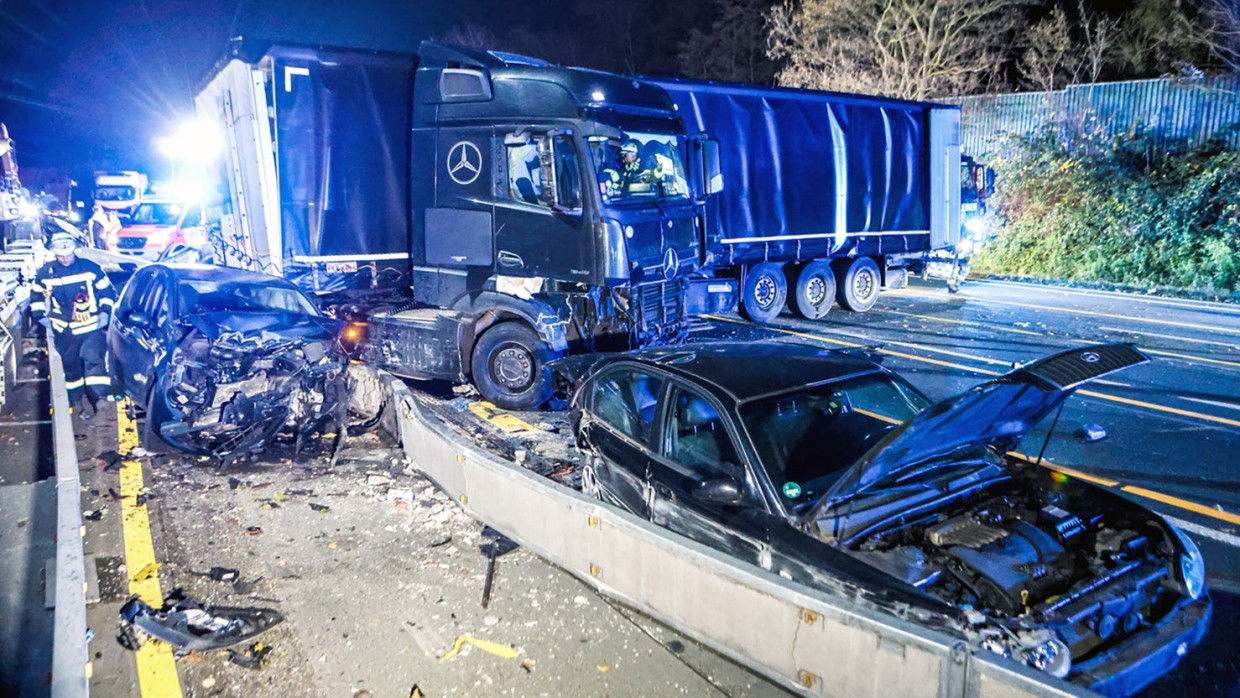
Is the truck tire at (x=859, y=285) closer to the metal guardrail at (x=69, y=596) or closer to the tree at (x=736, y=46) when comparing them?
the metal guardrail at (x=69, y=596)

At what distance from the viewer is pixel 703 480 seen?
408cm

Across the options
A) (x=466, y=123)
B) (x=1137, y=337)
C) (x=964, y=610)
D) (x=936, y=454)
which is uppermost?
(x=466, y=123)

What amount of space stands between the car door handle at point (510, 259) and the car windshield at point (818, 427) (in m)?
4.33

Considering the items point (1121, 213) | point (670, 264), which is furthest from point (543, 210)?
point (1121, 213)

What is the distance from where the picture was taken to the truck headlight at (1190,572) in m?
3.55

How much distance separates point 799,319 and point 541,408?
6.38 meters

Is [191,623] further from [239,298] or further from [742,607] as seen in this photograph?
[239,298]

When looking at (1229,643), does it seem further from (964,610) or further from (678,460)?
(678,460)

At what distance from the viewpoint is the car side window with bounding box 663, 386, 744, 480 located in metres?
4.20

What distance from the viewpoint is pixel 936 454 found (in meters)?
3.99

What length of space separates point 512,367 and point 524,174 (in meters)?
1.98

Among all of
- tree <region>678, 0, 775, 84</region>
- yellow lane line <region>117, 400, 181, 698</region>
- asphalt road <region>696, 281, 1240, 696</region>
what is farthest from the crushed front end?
tree <region>678, 0, 775, 84</region>

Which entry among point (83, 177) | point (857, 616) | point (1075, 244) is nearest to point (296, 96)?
point (857, 616)

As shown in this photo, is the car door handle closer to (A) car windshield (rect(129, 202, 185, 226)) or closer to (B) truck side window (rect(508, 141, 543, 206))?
(B) truck side window (rect(508, 141, 543, 206))
